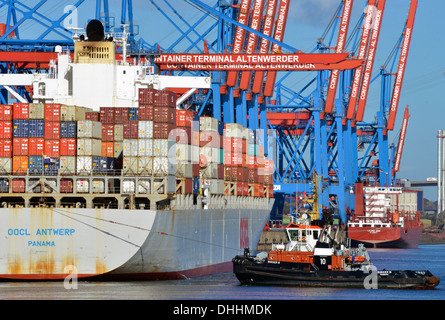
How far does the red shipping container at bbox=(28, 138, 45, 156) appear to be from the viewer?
43.8 metres

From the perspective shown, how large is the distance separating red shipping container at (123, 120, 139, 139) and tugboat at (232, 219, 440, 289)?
25.4 feet

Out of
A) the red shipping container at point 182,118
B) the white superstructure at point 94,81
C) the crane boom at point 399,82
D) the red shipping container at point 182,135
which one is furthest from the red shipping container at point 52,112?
the crane boom at point 399,82

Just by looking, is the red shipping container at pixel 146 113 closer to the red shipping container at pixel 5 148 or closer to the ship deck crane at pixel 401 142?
the red shipping container at pixel 5 148

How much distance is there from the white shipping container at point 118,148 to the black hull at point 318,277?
24.6 feet

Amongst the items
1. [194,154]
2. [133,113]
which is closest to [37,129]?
[133,113]

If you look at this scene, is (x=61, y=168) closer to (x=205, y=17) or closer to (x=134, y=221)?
(x=134, y=221)

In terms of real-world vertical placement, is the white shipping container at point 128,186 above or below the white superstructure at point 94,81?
below

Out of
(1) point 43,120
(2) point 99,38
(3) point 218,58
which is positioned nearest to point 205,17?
(3) point 218,58

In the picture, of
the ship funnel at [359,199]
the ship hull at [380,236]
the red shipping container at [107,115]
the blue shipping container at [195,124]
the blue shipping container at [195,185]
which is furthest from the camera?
the ship funnel at [359,199]

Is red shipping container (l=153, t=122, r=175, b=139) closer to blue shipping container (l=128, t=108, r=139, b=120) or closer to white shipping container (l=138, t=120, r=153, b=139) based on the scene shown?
white shipping container (l=138, t=120, r=153, b=139)

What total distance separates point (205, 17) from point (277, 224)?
116 ft

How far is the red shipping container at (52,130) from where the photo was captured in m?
43.8

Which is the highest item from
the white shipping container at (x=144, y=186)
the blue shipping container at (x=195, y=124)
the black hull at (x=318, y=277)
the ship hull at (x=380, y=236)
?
the blue shipping container at (x=195, y=124)
